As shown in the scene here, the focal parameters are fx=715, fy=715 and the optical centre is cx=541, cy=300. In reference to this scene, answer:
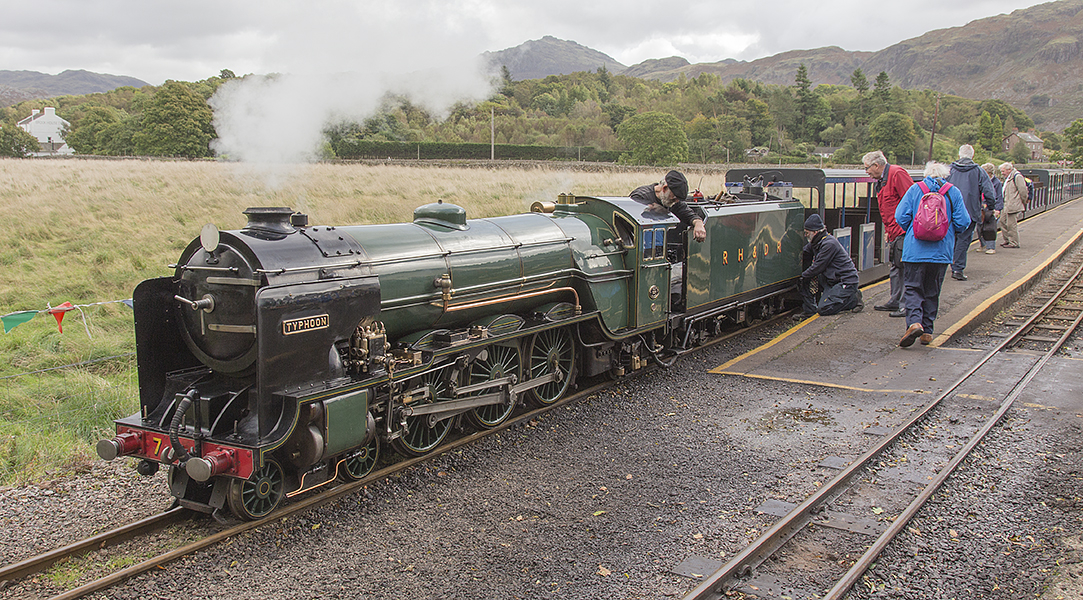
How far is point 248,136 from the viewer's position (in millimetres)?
8438

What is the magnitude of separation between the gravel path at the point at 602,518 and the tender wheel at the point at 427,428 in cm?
20

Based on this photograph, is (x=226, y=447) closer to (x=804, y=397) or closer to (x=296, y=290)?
(x=296, y=290)

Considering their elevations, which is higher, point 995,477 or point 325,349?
point 325,349

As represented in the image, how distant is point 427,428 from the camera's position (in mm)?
6426

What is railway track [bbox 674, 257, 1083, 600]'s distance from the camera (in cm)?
421

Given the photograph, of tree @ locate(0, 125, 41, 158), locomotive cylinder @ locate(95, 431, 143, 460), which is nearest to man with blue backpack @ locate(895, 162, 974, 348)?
locomotive cylinder @ locate(95, 431, 143, 460)

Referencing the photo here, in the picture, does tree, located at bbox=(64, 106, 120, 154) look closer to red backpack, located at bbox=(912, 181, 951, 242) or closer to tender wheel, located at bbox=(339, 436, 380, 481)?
tender wheel, located at bbox=(339, 436, 380, 481)

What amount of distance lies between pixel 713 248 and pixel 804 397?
284 centimetres

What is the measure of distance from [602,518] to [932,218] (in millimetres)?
6395

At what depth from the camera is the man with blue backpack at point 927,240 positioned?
29.5 feet

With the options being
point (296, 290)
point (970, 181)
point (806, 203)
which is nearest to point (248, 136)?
point (296, 290)

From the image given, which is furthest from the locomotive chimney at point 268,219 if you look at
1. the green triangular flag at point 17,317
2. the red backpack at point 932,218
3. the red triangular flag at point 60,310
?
the red backpack at point 932,218

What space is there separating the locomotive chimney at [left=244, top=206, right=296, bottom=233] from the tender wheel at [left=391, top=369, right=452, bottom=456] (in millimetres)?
1739

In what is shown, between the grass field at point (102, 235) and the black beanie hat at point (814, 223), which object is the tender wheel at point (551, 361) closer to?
the grass field at point (102, 235)
